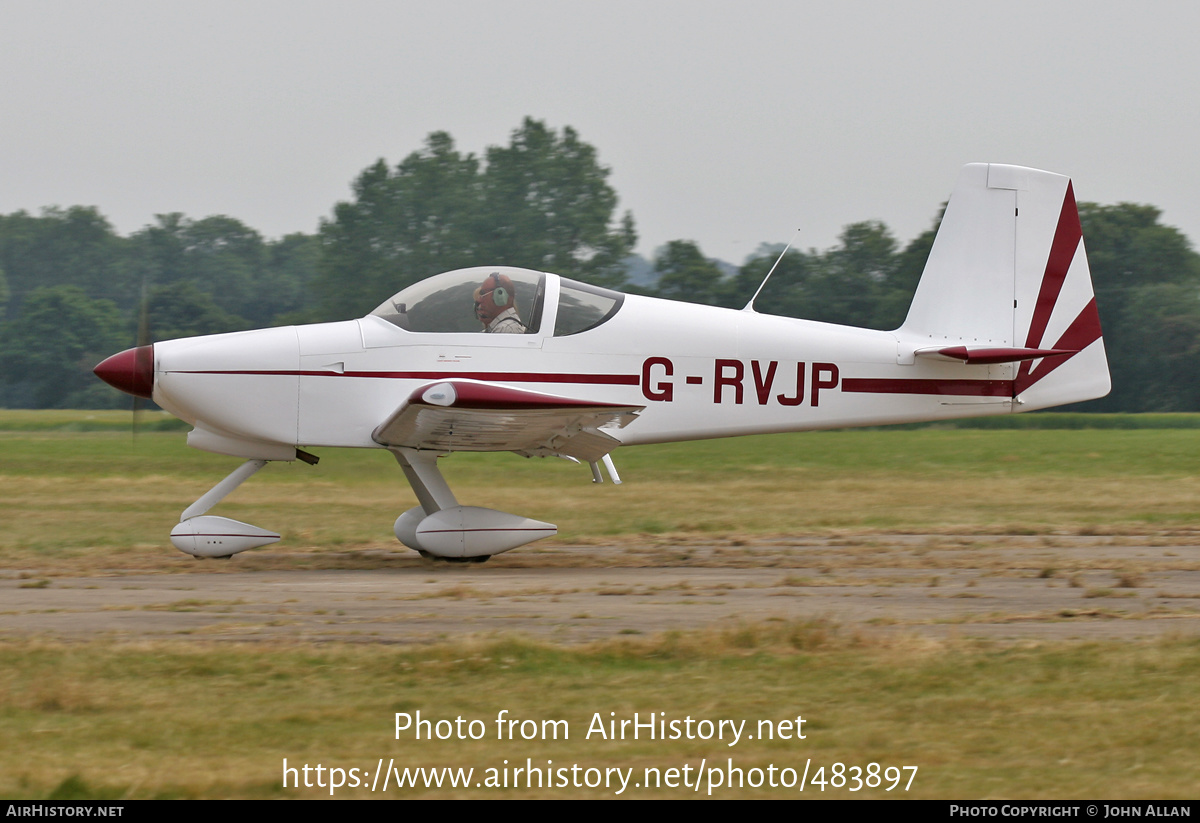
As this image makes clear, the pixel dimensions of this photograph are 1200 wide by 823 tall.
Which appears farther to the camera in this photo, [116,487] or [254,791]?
[116,487]

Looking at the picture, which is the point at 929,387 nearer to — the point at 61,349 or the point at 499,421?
the point at 499,421

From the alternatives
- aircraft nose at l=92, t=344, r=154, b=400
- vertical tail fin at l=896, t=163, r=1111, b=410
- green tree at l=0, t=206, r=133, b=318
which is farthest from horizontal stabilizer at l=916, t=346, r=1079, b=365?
green tree at l=0, t=206, r=133, b=318

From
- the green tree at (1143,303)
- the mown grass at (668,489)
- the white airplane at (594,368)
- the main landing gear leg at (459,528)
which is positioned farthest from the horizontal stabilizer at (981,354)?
the green tree at (1143,303)

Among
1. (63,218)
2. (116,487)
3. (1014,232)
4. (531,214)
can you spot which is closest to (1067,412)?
(531,214)

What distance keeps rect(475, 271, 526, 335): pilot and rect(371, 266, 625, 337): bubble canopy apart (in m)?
0.03

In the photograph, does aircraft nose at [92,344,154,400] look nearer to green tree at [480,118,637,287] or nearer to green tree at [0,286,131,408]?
green tree at [0,286,131,408]

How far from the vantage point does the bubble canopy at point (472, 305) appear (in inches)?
342

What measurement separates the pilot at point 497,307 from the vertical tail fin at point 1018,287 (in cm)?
316

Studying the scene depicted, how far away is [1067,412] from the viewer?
26.9m

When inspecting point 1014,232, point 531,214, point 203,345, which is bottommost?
point 203,345

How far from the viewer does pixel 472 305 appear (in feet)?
28.5

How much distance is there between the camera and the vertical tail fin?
9.68 metres

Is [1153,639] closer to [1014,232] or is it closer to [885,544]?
[885,544]

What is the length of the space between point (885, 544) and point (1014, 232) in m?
2.75
